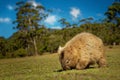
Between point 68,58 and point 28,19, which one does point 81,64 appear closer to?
point 68,58

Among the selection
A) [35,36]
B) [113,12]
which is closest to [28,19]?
[35,36]

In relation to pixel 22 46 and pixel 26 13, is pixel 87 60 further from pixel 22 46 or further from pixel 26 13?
pixel 22 46

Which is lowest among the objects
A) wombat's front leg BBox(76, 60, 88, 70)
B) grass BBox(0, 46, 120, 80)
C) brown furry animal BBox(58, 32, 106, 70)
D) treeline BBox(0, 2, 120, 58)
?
grass BBox(0, 46, 120, 80)

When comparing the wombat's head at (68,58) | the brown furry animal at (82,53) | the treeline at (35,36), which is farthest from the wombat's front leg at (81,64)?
the treeline at (35,36)

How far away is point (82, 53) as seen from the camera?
1060cm

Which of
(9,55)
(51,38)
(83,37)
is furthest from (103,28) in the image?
(83,37)

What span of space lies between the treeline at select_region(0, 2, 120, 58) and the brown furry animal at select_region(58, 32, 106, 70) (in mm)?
60814

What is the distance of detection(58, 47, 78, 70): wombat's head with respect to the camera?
10.4 m

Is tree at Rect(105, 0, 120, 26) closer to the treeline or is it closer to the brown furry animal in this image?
the treeline

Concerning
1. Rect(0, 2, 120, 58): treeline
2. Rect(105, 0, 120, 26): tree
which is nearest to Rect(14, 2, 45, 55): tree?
Rect(0, 2, 120, 58): treeline

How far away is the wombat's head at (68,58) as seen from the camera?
1041 centimetres

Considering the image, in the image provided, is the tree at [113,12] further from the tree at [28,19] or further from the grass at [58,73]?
the grass at [58,73]

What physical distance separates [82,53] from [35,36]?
2556 inches

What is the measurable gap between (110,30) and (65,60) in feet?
258
